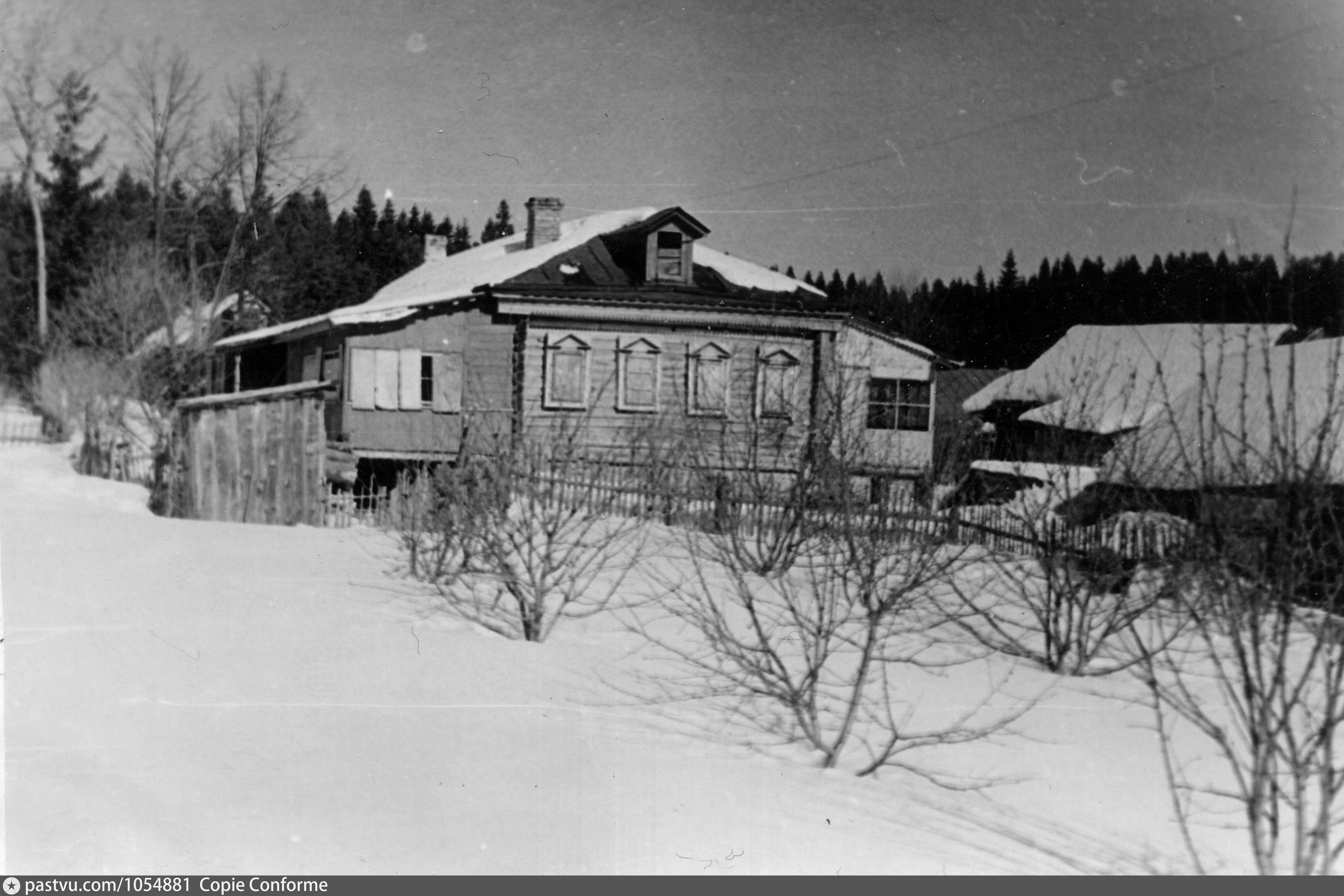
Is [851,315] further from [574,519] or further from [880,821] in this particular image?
[880,821]

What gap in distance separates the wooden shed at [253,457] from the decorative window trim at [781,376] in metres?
4.81

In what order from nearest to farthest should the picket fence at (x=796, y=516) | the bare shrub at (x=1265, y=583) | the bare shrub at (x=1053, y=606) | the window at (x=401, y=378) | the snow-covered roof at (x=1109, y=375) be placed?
1. the bare shrub at (x=1265, y=583)
2. the picket fence at (x=796, y=516)
3. the snow-covered roof at (x=1109, y=375)
4. the window at (x=401, y=378)
5. the bare shrub at (x=1053, y=606)

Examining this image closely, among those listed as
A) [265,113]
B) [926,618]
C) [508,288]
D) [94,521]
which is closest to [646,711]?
[926,618]

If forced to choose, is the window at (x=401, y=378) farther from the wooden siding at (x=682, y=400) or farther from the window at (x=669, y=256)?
the window at (x=669, y=256)

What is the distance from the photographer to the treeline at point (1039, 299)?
6508mm

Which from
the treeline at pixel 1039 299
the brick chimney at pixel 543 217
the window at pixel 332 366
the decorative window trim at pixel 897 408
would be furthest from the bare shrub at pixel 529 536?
the treeline at pixel 1039 299

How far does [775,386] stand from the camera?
6.91 meters

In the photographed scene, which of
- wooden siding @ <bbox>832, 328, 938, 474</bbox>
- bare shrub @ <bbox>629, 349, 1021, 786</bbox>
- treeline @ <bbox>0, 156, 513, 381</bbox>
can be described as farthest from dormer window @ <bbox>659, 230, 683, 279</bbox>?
treeline @ <bbox>0, 156, 513, 381</bbox>

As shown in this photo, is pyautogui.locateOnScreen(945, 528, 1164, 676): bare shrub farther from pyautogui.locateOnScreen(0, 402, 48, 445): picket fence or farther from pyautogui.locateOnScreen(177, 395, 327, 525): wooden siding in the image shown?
pyautogui.locateOnScreen(0, 402, 48, 445): picket fence

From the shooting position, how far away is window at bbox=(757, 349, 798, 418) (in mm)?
6887

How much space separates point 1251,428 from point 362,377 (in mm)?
6530

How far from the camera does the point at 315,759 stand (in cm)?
495

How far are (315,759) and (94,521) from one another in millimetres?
5150

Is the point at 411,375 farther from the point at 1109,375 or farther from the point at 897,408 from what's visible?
the point at 1109,375
